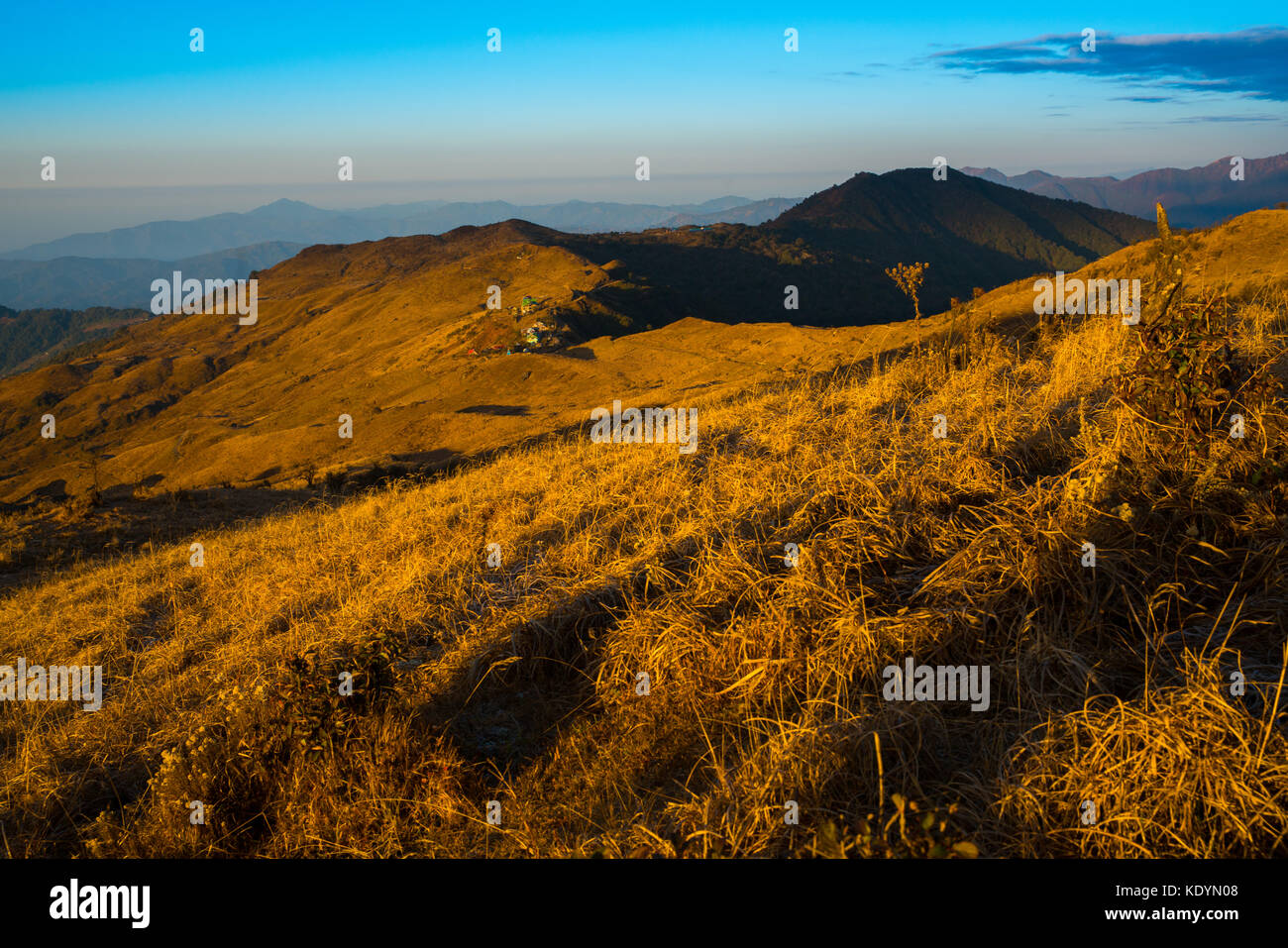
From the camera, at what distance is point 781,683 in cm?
288

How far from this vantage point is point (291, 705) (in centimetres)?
327

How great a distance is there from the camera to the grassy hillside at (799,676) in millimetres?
2121

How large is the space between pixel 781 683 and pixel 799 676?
77mm

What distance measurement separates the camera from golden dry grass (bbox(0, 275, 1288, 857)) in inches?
83.1

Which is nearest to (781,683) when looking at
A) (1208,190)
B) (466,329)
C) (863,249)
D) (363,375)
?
(466,329)

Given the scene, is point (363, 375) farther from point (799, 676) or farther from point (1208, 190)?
point (1208, 190)

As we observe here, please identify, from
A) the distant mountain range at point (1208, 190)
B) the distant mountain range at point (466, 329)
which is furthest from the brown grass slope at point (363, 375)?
the distant mountain range at point (1208, 190)

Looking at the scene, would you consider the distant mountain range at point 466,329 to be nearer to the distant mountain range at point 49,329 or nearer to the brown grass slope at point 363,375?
the brown grass slope at point 363,375

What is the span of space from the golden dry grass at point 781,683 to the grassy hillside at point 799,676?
1 cm
